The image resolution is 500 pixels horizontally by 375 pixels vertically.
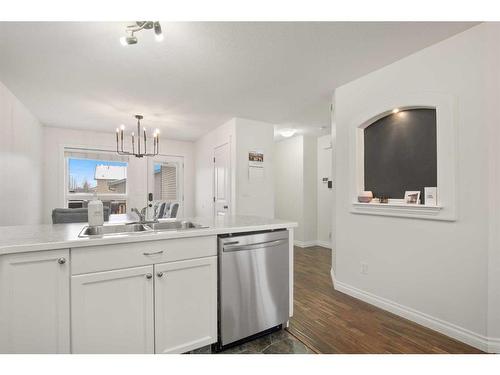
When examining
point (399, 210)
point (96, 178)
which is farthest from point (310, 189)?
point (96, 178)

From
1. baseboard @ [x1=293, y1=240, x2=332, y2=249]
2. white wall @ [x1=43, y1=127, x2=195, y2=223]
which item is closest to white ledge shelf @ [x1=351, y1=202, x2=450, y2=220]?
baseboard @ [x1=293, y1=240, x2=332, y2=249]

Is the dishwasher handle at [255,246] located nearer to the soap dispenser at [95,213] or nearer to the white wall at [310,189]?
the soap dispenser at [95,213]

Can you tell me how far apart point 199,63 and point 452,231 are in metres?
2.68

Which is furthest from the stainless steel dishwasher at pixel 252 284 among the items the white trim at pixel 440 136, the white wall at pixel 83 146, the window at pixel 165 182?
the window at pixel 165 182

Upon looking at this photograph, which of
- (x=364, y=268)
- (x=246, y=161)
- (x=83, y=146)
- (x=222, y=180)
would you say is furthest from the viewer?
(x=83, y=146)

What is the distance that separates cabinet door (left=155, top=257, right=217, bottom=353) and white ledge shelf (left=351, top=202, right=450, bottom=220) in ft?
5.71

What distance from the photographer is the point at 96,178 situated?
5199 mm

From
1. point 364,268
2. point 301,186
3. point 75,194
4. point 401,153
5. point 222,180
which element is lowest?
point 364,268

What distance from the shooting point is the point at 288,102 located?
3.39 metres

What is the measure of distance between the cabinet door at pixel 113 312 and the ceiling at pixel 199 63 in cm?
180

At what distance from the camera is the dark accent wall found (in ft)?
7.06

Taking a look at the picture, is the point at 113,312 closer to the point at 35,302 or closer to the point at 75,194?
the point at 35,302

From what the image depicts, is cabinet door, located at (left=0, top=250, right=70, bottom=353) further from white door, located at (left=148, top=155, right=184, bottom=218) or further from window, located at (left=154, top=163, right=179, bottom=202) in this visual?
window, located at (left=154, top=163, right=179, bottom=202)
